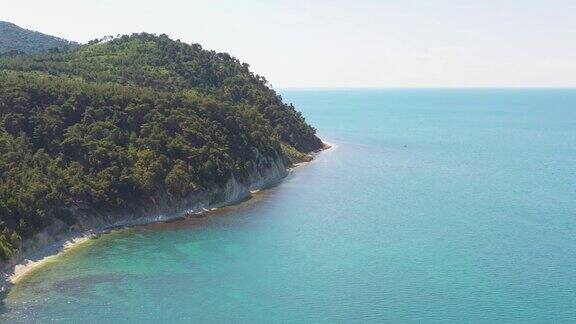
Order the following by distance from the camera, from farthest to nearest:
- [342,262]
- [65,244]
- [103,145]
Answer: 1. [103,145]
2. [65,244]
3. [342,262]

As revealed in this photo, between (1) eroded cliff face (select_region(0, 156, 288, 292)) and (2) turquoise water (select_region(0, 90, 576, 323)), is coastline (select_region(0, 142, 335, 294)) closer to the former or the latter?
(1) eroded cliff face (select_region(0, 156, 288, 292))

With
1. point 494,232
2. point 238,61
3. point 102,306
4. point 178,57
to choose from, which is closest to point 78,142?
point 102,306

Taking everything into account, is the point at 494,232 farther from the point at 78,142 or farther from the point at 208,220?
the point at 78,142

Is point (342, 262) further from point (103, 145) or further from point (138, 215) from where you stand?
point (103, 145)

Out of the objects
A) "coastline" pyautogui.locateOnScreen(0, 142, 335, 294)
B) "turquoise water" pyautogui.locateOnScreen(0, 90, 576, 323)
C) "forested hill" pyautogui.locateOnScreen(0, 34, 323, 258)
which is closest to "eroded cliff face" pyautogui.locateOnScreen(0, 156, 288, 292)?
"coastline" pyautogui.locateOnScreen(0, 142, 335, 294)

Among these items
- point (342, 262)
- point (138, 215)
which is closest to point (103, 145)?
point (138, 215)

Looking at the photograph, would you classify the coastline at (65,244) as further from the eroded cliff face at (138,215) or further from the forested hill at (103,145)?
the forested hill at (103,145)

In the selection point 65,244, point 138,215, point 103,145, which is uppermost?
point 103,145
